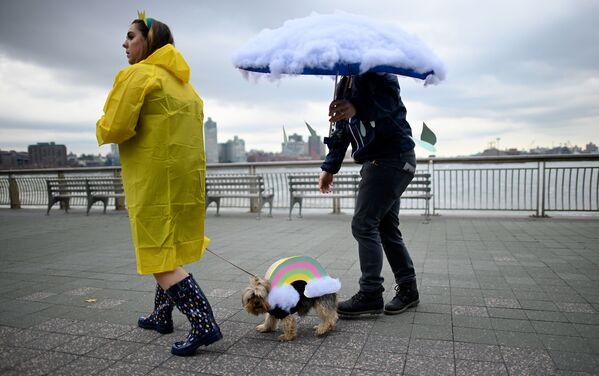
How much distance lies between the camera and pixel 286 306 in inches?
107

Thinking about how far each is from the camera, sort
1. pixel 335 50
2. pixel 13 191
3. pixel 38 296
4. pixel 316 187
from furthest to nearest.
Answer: pixel 13 191, pixel 316 187, pixel 38 296, pixel 335 50

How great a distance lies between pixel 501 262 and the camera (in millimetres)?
4891

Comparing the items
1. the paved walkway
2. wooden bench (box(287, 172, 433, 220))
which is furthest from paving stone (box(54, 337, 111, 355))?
wooden bench (box(287, 172, 433, 220))

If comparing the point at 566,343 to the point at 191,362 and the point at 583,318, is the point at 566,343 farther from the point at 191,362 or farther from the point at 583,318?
the point at 191,362

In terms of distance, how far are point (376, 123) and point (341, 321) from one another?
1433 mm

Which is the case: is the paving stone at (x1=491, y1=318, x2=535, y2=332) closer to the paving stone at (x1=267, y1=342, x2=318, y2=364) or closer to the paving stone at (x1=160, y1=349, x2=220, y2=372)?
the paving stone at (x1=267, y1=342, x2=318, y2=364)

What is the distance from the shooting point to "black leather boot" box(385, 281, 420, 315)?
10.8 ft

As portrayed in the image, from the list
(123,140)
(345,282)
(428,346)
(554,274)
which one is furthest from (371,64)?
(554,274)

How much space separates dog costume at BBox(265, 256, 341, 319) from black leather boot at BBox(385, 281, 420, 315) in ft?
2.08

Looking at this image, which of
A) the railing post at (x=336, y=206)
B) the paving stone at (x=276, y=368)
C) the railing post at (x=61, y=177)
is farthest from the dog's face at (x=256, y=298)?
the railing post at (x=61, y=177)

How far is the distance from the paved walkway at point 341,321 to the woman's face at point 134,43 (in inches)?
71.6

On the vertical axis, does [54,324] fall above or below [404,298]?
below

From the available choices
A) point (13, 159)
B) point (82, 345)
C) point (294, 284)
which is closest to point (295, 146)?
point (294, 284)

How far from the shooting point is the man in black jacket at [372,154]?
2928mm
